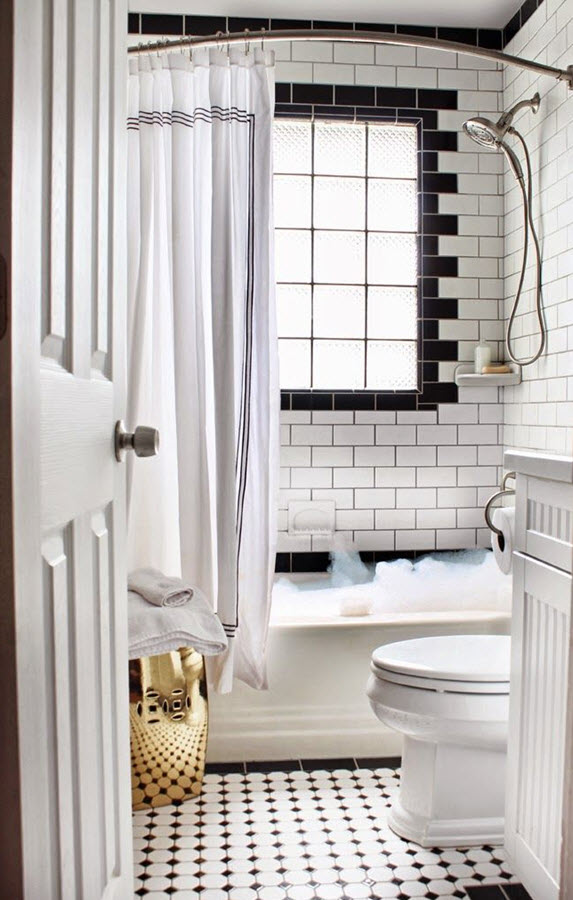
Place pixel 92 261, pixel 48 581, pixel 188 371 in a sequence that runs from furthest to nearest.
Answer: pixel 188 371, pixel 92 261, pixel 48 581

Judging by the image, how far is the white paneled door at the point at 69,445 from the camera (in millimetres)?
854

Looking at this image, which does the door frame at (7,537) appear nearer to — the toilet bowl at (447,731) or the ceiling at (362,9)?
the toilet bowl at (447,731)

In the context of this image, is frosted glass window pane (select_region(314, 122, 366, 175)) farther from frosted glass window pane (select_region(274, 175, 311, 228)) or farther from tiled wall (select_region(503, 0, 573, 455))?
tiled wall (select_region(503, 0, 573, 455))

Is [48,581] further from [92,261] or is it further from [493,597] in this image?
[493,597]

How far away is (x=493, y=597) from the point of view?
10.5ft

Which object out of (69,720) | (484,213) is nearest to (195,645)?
(69,720)

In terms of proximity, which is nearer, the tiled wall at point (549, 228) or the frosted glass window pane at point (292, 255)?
the tiled wall at point (549, 228)

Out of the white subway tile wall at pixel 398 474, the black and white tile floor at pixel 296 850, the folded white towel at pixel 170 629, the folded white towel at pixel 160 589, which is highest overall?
the white subway tile wall at pixel 398 474

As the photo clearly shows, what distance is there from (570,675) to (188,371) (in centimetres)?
162

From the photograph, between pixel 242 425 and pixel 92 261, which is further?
pixel 242 425

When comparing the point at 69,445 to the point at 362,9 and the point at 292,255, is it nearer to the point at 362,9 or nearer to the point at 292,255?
the point at 292,255

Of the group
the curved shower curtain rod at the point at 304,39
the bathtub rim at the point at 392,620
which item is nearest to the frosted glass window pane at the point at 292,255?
the curved shower curtain rod at the point at 304,39

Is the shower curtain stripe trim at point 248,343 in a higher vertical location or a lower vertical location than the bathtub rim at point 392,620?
higher

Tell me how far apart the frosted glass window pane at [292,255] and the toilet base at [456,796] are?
218 cm
